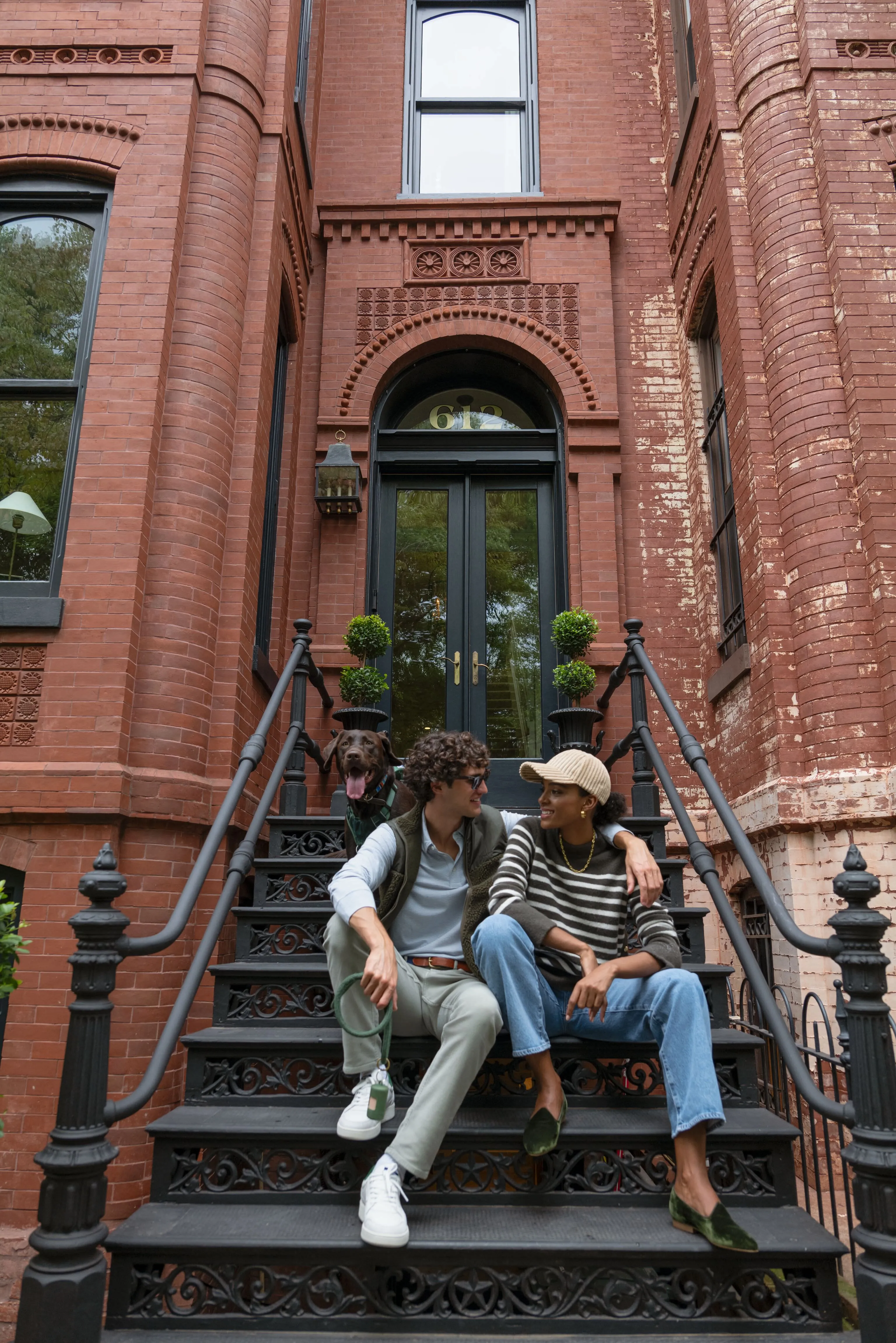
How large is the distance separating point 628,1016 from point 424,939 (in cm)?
81

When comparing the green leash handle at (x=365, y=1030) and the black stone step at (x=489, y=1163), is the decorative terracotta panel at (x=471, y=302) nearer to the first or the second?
the green leash handle at (x=365, y=1030)

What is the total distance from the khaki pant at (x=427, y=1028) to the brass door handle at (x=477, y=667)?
13.9 feet

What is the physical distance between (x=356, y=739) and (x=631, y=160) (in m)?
6.96

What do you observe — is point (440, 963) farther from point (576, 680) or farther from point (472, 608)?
point (472, 608)

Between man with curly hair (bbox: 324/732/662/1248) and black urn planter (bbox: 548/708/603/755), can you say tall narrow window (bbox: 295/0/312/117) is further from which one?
man with curly hair (bbox: 324/732/662/1248)

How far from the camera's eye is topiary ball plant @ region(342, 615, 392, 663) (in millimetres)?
6570

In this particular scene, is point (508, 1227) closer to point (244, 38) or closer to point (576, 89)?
point (244, 38)

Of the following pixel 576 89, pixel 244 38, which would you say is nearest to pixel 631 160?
pixel 576 89

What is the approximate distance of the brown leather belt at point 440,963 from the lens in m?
3.33

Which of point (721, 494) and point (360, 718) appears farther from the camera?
point (721, 494)

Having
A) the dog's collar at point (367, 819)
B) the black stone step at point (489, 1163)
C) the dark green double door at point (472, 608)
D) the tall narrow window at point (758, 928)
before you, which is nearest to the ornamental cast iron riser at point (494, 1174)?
the black stone step at point (489, 1163)

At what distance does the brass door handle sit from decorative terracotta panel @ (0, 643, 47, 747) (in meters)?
3.52

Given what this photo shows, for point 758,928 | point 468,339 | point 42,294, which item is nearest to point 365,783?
point 758,928

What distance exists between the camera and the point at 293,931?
4555 mm
